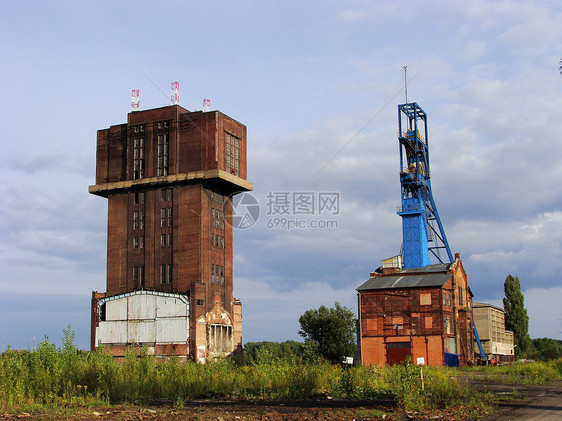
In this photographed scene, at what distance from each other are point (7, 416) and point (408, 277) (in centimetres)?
4503

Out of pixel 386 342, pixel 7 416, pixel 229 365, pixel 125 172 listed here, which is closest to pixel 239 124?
pixel 125 172

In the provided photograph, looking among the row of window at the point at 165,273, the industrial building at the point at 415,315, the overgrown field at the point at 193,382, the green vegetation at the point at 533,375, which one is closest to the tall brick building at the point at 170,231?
the row of window at the point at 165,273

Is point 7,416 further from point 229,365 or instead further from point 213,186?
point 213,186

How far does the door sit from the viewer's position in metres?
53.2

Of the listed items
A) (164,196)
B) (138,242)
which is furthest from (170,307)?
(164,196)

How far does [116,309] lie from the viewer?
6019 cm

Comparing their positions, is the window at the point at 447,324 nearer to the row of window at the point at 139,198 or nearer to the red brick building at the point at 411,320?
the red brick building at the point at 411,320

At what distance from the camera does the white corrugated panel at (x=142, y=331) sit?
57812mm

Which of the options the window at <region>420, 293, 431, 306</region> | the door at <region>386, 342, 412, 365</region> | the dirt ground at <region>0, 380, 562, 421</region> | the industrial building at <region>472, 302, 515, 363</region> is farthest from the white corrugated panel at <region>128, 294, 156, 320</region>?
the dirt ground at <region>0, 380, 562, 421</region>

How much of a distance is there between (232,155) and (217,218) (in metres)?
7.10

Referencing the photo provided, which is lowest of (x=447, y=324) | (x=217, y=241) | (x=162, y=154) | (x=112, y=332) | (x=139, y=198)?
(x=112, y=332)

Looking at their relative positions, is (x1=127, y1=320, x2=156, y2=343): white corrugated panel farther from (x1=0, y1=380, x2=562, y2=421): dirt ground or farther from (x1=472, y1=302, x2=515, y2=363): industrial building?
(x1=0, y1=380, x2=562, y2=421): dirt ground

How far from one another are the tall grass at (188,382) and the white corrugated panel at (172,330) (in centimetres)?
2891

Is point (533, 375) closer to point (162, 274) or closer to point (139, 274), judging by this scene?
point (162, 274)
